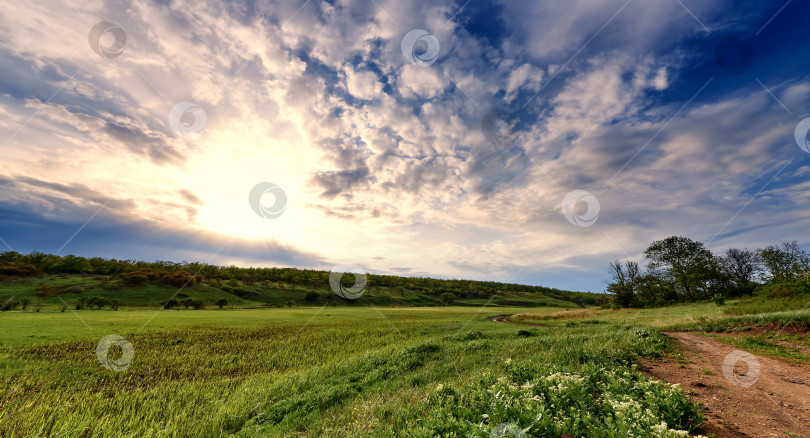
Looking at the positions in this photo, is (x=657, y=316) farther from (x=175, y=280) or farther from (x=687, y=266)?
(x=175, y=280)

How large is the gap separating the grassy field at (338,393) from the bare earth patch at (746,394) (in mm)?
1001

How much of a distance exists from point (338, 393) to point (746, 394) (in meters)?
13.9

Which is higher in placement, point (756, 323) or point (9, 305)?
point (756, 323)

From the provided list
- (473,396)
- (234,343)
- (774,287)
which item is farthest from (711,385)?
→ (774,287)

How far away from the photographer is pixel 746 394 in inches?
348

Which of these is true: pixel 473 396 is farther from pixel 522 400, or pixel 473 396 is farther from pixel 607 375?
pixel 607 375

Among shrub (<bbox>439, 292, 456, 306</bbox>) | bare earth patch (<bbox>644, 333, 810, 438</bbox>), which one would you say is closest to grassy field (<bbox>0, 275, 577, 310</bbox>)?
shrub (<bbox>439, 292, 456, 306</bbox>)

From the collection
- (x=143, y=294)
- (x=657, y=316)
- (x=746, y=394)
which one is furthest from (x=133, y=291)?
(x=657, y=316)

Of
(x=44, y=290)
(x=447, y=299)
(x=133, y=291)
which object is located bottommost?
(x=133, y=291)

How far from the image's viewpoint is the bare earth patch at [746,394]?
22.0 ft

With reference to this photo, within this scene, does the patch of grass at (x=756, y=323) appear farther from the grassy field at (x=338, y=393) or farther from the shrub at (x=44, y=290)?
the shrub at (x=44, y=290)

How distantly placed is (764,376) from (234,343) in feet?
106

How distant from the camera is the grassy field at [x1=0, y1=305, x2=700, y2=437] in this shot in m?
6.39

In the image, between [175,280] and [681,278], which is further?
[175,280]
